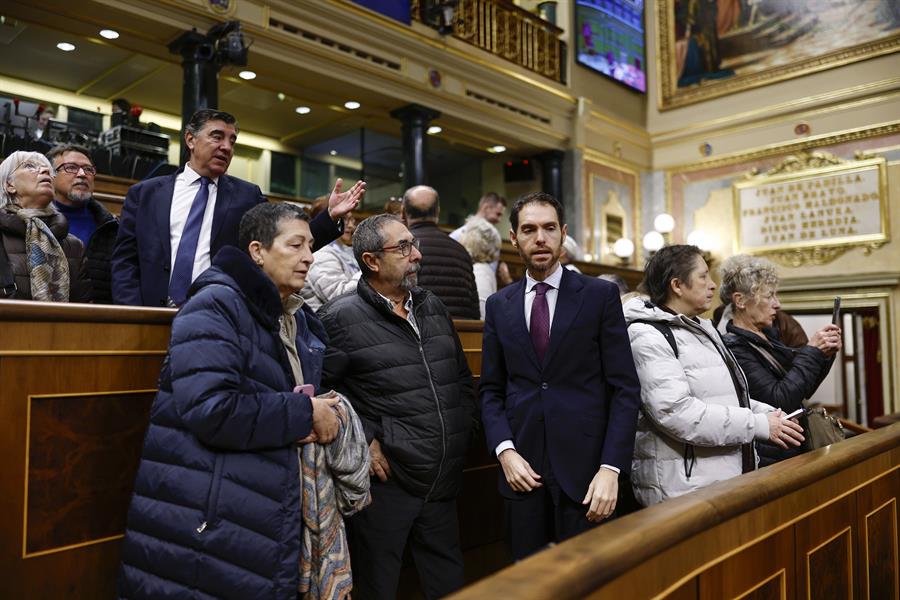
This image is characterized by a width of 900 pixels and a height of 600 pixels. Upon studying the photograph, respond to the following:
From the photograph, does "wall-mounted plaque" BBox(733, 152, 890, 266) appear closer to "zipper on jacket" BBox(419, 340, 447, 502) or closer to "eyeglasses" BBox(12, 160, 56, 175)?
"zipper on jacket" BBox(419, 340, 447, 502)

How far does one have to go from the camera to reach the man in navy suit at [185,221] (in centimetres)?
245

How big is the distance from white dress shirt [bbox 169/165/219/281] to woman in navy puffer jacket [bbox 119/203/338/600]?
0.84 m

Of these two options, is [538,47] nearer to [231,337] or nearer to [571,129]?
[571,129]

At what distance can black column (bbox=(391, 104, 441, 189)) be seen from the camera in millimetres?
7961

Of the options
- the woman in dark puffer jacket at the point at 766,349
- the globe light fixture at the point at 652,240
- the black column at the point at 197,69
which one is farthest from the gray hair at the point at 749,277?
the globe light fixture at the point at 652,240

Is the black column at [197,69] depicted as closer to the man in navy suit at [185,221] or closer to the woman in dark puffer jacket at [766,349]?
the man in navy suit at [185,221]

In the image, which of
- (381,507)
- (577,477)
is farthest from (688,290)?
(381,507)

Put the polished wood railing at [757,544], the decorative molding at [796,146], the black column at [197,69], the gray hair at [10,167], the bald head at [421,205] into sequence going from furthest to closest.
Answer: the decorative molding at [796,146], the black column at [197,69], the bald head at [421,205], the gray hair at [10,167], the polished wood railing at [757,544]

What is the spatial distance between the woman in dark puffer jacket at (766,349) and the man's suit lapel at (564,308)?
32.5 inches

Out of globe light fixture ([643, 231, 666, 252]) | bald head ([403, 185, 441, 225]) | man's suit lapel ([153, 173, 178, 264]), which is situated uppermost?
globe light fixture ([643, 231, 666, 252])

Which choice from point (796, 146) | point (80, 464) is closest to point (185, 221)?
point (80, 464)

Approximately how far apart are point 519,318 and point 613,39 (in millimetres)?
9339

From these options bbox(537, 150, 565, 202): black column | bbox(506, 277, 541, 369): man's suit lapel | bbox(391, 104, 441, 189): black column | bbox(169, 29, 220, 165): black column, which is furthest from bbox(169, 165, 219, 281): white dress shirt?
bbox(537, 150, 565, 202): black column

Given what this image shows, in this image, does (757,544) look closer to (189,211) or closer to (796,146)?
(189,211)
